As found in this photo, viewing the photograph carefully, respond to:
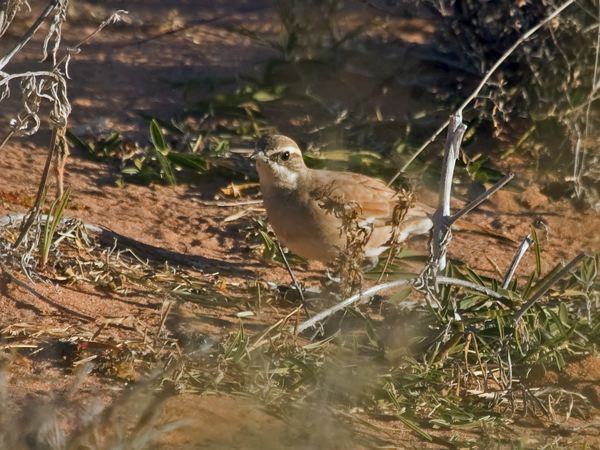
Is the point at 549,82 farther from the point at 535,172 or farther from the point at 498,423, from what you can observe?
the point at 498,423

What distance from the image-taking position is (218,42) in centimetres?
1041

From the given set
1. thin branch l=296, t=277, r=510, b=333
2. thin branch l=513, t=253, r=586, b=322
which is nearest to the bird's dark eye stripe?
thin branch l=296, t=277, r=510, b=333

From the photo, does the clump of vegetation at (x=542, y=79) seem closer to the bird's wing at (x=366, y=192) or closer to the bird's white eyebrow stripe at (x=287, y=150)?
the bird's wing at (x=366, y=192)

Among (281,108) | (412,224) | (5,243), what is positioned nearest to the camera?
(5,243)

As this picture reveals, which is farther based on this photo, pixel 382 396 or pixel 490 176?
pixel 490 176

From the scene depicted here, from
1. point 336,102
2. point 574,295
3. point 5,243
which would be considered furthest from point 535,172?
point 5,243

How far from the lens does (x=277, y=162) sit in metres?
7.47

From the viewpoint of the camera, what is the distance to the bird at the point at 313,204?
7.08 metres

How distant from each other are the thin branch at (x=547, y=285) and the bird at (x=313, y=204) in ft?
4.42

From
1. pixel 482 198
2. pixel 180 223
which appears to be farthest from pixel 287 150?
pixel 482 198

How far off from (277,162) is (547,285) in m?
2.49

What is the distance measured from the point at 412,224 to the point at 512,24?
2013mm

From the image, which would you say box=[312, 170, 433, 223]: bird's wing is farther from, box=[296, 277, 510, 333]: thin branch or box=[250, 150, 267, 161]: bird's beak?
box=[296, 277, 510, 333]: thin branch

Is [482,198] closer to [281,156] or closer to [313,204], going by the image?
[313,204]
